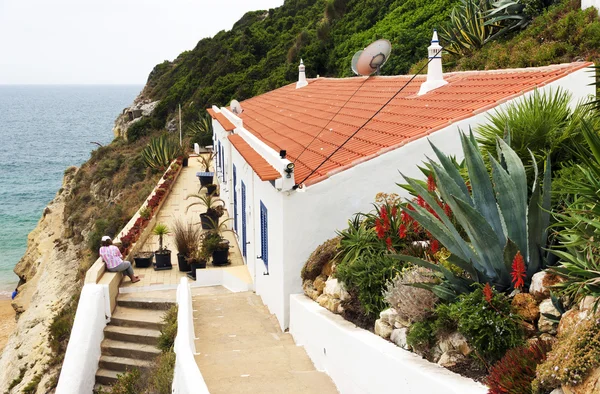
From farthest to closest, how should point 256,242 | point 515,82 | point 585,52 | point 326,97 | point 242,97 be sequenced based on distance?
point 242,97 < point 326,97 < point 585,52 < point 256,242 < point 515,82

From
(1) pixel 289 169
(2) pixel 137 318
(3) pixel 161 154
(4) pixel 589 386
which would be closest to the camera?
(4) pixel 589 386

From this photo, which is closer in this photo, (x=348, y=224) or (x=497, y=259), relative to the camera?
(x=497, y=259)

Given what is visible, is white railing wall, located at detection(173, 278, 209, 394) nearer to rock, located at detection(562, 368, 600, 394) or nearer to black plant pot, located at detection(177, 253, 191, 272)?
rock, located at detection(562, 368, 600, 394)

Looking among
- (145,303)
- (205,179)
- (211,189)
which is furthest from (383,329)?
(205,179)

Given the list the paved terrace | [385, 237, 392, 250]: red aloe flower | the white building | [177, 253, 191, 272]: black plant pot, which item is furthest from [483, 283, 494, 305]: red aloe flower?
[177, 253, 191, 272]: black plant pot

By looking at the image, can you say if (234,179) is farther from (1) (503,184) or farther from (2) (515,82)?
(1) (503,184)

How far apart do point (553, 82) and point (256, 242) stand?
604cm

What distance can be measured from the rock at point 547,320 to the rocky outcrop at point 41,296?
11668 mm

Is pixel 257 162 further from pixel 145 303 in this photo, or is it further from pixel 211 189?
pixel 211 189

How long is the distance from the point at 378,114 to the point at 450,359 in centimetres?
717

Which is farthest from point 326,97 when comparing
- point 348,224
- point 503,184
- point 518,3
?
A: point 503,184

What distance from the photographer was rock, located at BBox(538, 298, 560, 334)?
218 inches

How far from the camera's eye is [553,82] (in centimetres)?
977

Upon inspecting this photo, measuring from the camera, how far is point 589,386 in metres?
4.32
